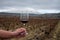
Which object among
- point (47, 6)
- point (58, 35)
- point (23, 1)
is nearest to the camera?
point (58, 35)

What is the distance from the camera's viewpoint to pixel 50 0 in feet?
6.81

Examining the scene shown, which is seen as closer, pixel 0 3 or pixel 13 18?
pixel 13 18

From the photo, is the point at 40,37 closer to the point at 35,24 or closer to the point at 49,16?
the point at 35,24

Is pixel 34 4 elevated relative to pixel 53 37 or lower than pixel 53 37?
elevated

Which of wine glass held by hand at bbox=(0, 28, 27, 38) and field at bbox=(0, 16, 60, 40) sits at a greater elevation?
wine glass held by hand at bbox=(0, 28, 27, 38)

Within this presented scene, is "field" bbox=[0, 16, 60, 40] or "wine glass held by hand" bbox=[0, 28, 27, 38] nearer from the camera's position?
"wine glass held by hand" bbox=[0, 28, 27, 38]

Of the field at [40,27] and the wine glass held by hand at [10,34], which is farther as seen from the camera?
the field at [40,27]

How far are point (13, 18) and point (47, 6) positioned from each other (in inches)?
25.8

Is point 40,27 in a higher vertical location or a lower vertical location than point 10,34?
lower

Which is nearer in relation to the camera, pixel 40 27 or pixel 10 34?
pixel 10 34

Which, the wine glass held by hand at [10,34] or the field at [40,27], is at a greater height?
the wine glass held by hand at [10,34]

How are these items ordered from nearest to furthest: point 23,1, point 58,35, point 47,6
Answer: point 58,35, point 23,1, point 47,6

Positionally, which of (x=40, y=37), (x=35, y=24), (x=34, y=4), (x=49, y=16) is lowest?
(x=40, y=37)

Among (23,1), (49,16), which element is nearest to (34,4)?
(23,1)
